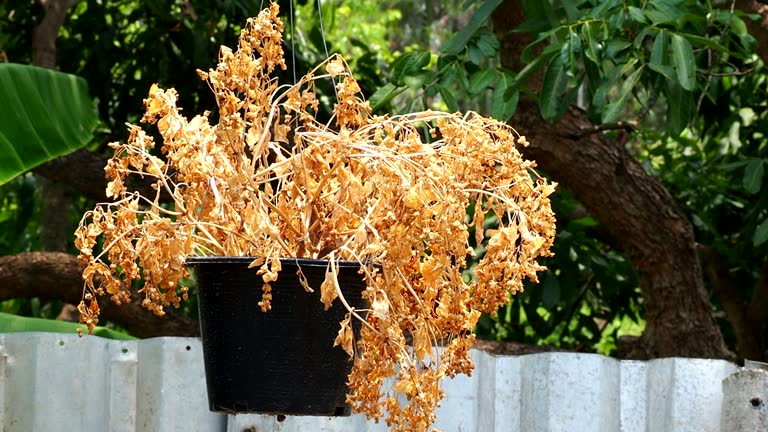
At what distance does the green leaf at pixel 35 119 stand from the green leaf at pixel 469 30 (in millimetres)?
858

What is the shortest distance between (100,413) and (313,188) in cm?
84

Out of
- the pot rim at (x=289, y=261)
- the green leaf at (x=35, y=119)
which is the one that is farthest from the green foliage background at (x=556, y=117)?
the pot rim at (x=289, y=261)

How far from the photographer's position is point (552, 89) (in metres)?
2.40

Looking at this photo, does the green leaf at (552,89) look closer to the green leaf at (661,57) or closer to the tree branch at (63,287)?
the green leaf at (661,57)

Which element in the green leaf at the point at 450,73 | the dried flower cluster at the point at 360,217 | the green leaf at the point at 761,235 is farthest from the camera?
the green leaf at the point at 761,235

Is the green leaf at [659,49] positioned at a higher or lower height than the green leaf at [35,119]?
higher

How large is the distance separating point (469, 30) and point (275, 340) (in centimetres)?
126

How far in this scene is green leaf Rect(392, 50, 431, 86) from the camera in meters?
2.44

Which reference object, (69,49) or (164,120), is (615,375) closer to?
(164,120)

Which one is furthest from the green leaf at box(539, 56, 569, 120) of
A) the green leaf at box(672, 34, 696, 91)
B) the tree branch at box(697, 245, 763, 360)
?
the tree branch at box(697, 245, 763, 360)

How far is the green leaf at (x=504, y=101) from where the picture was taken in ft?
7.78

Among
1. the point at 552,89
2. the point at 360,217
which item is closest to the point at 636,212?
the point at 552,89

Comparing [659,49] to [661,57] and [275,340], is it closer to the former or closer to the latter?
[661,57]

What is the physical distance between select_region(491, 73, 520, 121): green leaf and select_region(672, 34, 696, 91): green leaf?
348 millimetres
